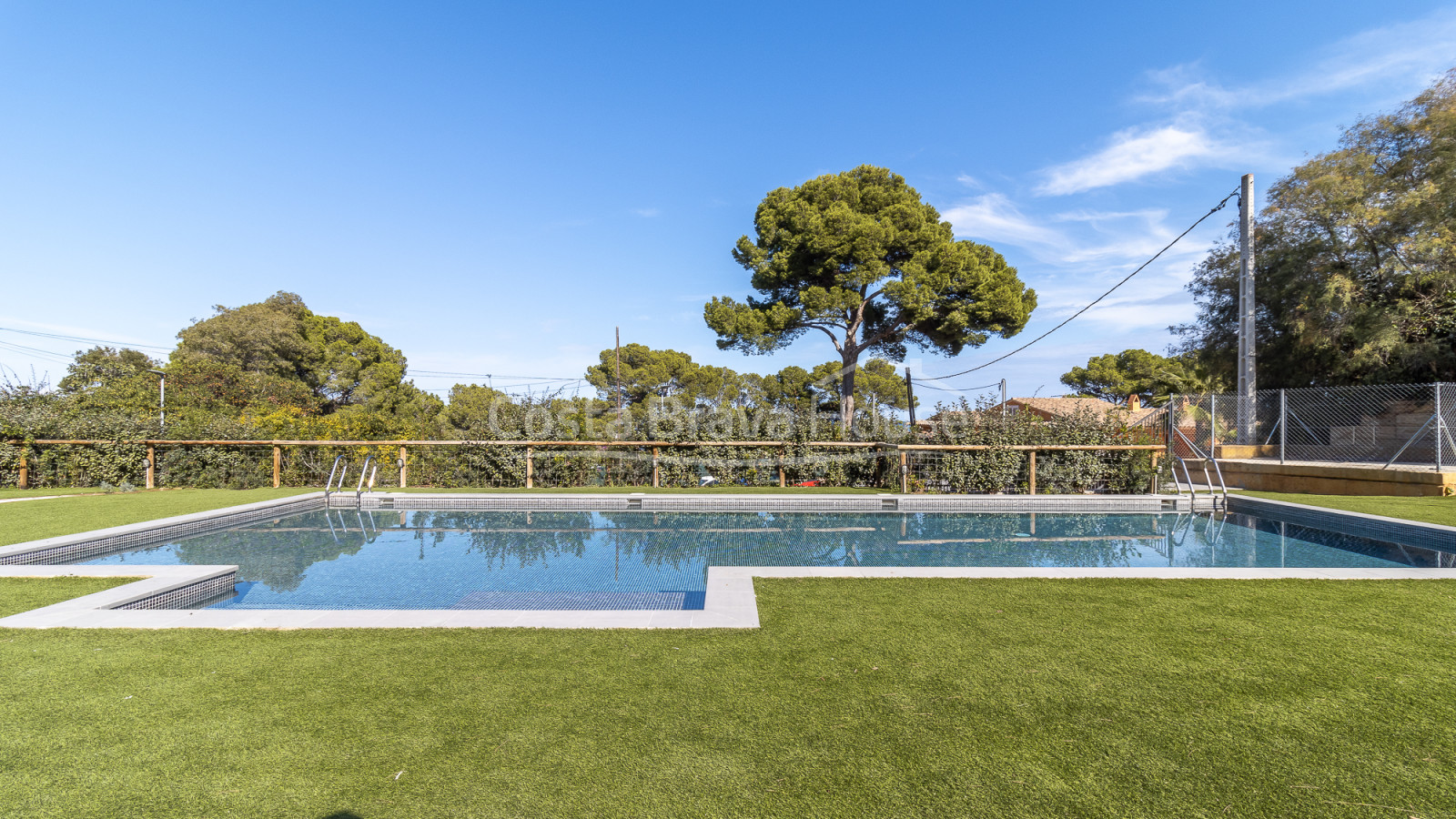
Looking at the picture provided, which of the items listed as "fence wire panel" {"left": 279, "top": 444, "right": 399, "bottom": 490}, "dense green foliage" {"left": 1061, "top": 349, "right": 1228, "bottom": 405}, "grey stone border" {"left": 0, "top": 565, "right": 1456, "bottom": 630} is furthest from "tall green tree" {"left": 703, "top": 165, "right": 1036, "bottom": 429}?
"grey stone border" {"left": 0, "top": 565, "right": 1456, "bottom": 630}

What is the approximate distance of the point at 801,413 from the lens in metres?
11.2

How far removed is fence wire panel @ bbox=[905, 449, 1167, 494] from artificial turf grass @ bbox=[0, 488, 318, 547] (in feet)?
32.3

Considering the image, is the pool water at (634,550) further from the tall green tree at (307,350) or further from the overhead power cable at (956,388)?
the tall green tree at (307,350)

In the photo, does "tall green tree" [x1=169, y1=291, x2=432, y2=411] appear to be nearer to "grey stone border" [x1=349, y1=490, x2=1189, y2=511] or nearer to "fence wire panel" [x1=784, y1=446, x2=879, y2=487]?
"grey stone border" [x1=349, y1=490, x2=1189, y2=511]

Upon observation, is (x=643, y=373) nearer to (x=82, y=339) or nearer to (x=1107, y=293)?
(x=1107, y=293)

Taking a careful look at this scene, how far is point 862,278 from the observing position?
55.3ft

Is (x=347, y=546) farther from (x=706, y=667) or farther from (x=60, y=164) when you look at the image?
(x=60, y=164)

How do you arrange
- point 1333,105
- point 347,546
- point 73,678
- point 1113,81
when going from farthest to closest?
1. point 1333,105
2. point 1113,81
3. point 347,546
4. point 73,678

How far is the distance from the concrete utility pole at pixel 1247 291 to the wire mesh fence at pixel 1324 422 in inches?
13.4

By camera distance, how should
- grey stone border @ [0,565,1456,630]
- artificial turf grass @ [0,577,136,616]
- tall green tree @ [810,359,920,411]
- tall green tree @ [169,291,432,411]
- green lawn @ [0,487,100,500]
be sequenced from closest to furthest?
grey stone border @ [0,565,1456,630], artificial turf grass @ [0,577,136,616], green lawn @ [0,487,100,500], tall green tree @ [810,359,920,411], tall green tree @ [169,291,432,411]

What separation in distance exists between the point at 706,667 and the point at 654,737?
0.62 meters

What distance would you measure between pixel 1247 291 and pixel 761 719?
47.7 ft

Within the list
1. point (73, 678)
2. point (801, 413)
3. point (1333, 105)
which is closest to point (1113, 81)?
point (1333, 105)

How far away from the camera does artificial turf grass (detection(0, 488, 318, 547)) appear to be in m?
6.27
